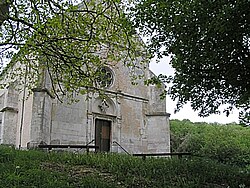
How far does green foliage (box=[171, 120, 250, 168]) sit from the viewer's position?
90.6ft

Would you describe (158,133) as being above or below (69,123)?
below

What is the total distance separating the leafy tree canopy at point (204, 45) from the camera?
773 centimetres

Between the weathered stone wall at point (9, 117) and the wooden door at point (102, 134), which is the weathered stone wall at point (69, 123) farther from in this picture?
the weathered stone wall at point (9, 117)

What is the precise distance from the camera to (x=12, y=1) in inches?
424

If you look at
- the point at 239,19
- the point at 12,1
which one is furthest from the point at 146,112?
the point at 239,19

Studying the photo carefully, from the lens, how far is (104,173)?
955cm

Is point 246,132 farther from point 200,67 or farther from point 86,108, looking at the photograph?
point 200,67

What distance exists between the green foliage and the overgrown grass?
16501mm

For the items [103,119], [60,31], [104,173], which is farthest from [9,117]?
[104,173]

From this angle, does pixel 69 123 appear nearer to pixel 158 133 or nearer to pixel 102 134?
pixel 102 134

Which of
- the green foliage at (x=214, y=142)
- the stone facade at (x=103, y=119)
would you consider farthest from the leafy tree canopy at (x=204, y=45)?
the green foliage at (x=214, y=142)

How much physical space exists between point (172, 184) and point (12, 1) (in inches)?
273

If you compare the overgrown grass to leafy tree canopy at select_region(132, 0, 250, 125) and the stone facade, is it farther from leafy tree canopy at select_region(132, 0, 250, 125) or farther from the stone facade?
the stone facade

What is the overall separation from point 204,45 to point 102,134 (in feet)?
49.1
